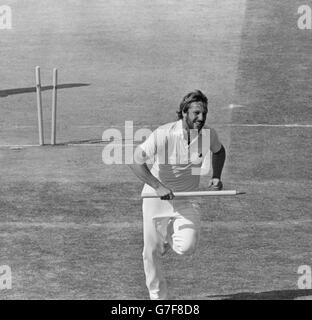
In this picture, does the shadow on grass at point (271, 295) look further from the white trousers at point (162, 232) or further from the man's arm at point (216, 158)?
the man's arm at point (216, 158)

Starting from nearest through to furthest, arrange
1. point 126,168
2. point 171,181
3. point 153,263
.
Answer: point 153,263, point 171,181, point 126,168

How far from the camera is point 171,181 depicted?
13.5m

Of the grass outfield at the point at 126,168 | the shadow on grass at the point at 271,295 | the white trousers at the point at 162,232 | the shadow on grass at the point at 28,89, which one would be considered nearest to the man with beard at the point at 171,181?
the white trousers at the point at 162,232

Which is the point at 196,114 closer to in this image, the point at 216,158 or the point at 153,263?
the point at 216,158

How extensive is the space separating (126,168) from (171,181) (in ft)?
29.8

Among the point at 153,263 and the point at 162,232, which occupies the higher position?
the point at 162,232

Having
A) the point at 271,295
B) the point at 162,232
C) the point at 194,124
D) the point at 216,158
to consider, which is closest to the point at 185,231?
the point at 162,232

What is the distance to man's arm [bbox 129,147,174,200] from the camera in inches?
514

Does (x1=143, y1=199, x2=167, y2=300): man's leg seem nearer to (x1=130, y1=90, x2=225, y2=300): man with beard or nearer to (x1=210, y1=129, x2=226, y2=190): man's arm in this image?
(x1=130, y1=90, x2=225, y2=300): man with beard

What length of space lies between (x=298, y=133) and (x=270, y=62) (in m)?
8.47

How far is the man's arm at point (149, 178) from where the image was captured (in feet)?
42.8

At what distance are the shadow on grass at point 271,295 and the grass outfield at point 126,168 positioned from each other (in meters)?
0.03

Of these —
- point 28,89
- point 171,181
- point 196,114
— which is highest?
point 28,89

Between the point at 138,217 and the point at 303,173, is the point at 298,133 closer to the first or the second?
the point at 303,173
